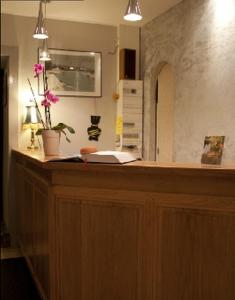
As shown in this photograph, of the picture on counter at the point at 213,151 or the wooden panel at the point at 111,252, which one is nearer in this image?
the wooden panel at the point at 111,252

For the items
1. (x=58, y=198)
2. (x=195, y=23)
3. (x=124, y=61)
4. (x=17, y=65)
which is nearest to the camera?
(x=58, y=198)

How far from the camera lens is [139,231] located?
1919mm

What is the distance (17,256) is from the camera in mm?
3896

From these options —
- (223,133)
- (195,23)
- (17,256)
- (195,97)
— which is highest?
(195,23)

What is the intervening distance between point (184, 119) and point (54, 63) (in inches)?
67.8

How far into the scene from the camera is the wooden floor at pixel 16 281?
2944mm

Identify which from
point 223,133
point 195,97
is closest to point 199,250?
point 223,133

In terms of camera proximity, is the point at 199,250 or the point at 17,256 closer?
the point at 199,250

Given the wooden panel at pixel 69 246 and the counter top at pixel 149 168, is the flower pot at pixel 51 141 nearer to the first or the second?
the counter top at pixel 149 168

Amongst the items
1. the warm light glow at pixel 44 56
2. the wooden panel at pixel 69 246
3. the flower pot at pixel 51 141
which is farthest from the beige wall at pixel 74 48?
the wooden panel at pixel 69 246

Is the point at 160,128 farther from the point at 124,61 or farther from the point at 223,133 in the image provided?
the point at 223,133

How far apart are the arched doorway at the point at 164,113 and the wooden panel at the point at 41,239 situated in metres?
2.10

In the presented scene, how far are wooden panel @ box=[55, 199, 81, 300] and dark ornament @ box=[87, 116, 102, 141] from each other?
2.52 m

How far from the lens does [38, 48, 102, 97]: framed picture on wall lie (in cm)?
435
